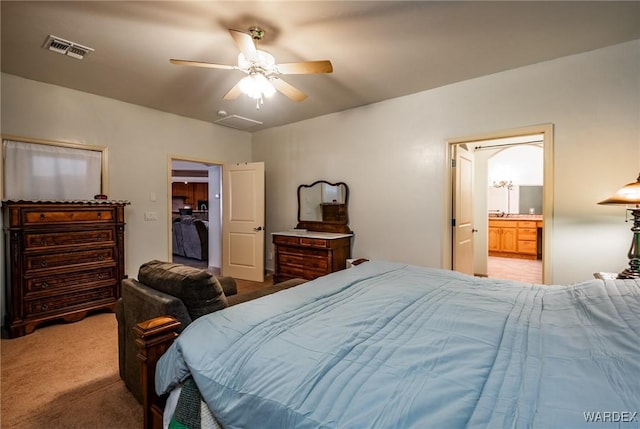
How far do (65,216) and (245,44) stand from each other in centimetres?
268

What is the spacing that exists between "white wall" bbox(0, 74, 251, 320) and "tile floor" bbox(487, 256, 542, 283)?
17.8 feet

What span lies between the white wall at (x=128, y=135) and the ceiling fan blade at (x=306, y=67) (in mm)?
2810

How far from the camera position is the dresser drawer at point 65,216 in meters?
2.86

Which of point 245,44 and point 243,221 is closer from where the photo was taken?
point 245,44

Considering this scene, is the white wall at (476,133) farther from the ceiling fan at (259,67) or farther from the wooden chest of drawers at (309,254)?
the ceiling fan at (259,67)

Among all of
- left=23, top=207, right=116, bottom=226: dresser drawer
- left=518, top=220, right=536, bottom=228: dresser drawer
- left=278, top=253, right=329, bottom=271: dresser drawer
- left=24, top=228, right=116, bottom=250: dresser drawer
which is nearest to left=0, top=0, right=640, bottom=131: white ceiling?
left=23, top=207, right=116, bottom=226: dresser drawer

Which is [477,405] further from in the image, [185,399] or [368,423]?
[185,399]

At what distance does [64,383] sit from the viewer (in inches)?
80.5

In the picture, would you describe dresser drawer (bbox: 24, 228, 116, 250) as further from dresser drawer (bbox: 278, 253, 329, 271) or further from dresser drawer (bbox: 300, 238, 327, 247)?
dresser drawer (bbox: 300, 238, 327, 247)

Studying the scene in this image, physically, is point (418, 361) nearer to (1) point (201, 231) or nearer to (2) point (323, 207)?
(2) point (323, 207)

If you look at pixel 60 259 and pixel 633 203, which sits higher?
pixel 633 203

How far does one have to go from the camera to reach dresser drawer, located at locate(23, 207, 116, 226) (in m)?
2.86

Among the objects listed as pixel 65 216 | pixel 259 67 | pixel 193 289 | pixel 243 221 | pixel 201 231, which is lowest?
pixel 201 231

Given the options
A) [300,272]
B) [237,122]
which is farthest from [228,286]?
[237,122]
